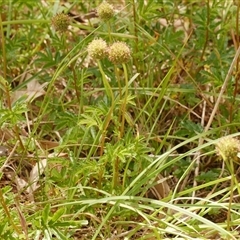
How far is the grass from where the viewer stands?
169cm

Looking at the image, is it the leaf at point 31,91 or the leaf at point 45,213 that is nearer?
the leaf at point 45,213

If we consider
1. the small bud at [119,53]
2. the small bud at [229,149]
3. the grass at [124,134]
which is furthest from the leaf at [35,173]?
the small bud at [229,149]

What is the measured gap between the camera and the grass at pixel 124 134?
169 cm

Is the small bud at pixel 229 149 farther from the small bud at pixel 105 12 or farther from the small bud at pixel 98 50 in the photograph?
the small bud at pixel 105 12

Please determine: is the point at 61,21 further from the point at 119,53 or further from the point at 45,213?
the point at 45,213

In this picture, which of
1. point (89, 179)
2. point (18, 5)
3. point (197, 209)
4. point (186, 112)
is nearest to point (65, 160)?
point (89, 179)

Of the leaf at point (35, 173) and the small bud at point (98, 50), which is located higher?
the small bud at point (98, 50)

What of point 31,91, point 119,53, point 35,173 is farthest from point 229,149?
point 31,91

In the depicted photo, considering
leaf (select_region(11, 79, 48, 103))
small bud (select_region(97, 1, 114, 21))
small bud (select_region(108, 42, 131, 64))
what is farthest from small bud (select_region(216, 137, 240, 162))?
leaf (select_region(11, 79, 48, 103))

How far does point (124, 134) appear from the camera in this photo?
203 centimetres

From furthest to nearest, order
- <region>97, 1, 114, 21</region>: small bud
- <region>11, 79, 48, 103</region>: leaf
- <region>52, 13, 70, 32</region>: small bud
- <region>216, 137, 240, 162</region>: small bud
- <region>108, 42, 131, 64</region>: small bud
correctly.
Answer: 1. <region>11, 79, 48, 103</region>: leaf
2. <region>52, 13, 70, 32</region>: small bud
3. <region>97, 1, 114, 21</region>: small bud
4. <region>108, 42, 131, 64</region>: small bud
5. <region>216, 137, 240, 162</region>: small bud

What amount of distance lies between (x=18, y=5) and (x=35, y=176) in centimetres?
81

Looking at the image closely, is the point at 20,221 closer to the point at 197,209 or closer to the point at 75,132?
the point at 75,132

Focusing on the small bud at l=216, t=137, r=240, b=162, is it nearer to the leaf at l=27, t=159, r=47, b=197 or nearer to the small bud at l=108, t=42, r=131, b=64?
the small bud at l=108, t=42, r=131, b=64
